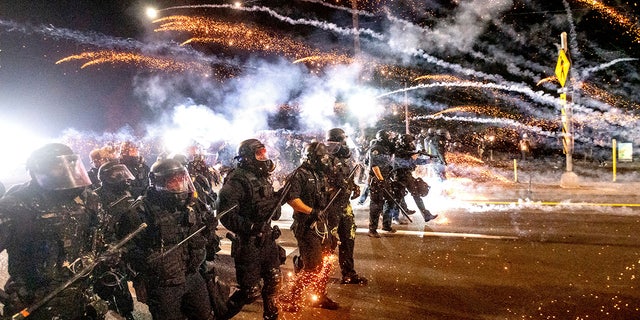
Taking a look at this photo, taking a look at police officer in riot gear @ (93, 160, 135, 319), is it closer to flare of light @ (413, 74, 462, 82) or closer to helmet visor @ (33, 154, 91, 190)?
helmet visor @ (33, 154, 91, 190)

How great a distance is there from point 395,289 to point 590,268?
8.84 feet

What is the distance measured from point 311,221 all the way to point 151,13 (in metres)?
23.1

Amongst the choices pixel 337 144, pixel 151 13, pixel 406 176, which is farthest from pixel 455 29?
pixel 337 144

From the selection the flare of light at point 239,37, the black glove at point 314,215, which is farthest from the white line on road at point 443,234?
the flare of light at point 239,37

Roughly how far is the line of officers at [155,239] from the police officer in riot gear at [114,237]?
11 mm

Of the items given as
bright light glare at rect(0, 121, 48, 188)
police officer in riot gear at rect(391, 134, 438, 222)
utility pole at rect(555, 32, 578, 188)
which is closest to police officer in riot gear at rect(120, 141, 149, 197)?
police officer in riot gear at rect(391, 134, 438, 222)

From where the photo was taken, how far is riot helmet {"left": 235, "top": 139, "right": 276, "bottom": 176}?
4.42m

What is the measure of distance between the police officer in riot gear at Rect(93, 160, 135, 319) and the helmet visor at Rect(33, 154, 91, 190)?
0.51 m

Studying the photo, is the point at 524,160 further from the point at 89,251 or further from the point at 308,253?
the point at 89,251

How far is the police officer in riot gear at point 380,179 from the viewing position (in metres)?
8.04

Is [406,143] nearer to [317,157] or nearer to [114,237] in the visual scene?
[317,157]

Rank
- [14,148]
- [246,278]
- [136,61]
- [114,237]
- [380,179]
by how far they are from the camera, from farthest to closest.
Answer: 1. [136,61]
2. [14,148]
3. [380,179]
4. [246,278]
5. [114,237]

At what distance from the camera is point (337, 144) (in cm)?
587

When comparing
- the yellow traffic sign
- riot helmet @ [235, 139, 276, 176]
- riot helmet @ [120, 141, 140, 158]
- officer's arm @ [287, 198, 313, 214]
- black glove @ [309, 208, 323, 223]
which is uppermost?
the yellow traffic sign
